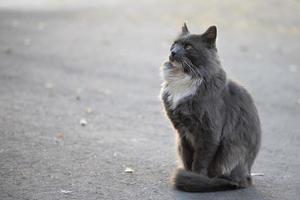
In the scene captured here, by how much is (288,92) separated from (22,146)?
18.4 feet

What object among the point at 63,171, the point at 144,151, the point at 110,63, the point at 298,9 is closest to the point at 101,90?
the point at 110,63

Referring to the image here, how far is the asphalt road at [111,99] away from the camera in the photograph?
6.21 metres

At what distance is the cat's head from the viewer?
19.5 feet

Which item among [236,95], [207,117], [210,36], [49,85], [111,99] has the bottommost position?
[49,85]

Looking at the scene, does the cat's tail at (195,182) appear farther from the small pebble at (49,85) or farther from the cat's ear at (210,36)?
the small pebble at (49,85)

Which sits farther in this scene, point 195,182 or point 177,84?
point 177,84

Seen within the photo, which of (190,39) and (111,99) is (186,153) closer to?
(190,39)

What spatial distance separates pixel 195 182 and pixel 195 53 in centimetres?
133

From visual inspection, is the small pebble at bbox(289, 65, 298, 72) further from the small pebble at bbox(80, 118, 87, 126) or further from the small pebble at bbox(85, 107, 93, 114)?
→ the small pebble at bbox(80, 118, 87, 126)

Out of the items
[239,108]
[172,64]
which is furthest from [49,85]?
[239,108]

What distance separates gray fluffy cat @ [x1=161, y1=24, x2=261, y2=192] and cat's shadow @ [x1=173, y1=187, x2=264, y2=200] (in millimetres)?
55

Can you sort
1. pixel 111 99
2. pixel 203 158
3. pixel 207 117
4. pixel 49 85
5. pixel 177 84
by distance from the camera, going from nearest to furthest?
pixel 207 117 → pixel 203 158 → pixel 177 84 → pixel 111 99 → pixel 49 85

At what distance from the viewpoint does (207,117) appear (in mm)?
5848

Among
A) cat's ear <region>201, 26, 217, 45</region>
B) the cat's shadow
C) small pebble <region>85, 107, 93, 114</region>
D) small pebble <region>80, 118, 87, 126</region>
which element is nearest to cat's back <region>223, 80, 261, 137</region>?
cat's ear <region>201, 26, 217, 45</region>
